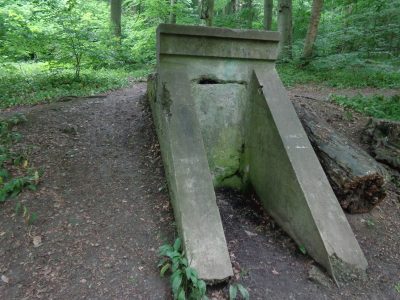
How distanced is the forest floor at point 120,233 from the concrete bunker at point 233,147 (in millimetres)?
266

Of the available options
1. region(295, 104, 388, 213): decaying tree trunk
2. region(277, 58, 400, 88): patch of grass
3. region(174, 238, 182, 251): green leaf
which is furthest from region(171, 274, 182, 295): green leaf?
region(277, 58, 400, 88): patch of grass

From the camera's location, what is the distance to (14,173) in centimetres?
418

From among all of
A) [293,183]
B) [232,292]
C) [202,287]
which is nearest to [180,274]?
[202,287]

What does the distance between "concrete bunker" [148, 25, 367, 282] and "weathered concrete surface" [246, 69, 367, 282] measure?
13mm

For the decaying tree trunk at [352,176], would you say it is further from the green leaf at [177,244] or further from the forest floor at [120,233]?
the green leaf at [177,244]

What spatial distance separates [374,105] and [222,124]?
428cm

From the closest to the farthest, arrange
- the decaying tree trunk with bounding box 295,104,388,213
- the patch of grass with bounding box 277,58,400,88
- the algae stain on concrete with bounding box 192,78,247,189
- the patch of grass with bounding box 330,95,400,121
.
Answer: the decaying tree trunk with bounding box 295,104,388,213
the algae stain on concrete with bounding box 192,78,247,189
the patch of grass with bounding box 330,95,400,121
the patch of grass with bounding box 277,58,400,88

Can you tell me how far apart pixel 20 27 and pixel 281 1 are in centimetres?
841

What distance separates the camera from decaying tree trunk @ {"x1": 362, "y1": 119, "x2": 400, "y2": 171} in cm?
534

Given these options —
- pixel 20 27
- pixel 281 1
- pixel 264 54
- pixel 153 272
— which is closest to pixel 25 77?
pixel 20 27

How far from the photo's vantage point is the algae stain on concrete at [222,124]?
4641 millimetres

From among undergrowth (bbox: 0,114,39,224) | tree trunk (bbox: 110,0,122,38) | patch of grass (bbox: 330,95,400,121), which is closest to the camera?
undergrowth (bbox: 0,114,39,224)

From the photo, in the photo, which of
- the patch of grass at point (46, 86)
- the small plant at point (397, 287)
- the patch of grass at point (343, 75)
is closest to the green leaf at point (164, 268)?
the small plant at point (397, 287)

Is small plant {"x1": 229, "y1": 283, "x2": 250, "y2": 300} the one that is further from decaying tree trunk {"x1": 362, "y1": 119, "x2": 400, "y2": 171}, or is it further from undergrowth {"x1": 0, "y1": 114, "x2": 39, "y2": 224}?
decaying tree trunk {"x1": 362, "y1": 119, "x2": 400, "y2": 171}
